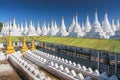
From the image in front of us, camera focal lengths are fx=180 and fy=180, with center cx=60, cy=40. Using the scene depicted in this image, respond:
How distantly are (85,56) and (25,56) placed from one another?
11.4 metres

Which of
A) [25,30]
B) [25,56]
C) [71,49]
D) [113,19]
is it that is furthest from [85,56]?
[25,30]

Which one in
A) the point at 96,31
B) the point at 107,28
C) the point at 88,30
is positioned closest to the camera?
the point at 96,31

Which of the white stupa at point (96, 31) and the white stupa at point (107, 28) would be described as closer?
the white stupa at point (96, 31)

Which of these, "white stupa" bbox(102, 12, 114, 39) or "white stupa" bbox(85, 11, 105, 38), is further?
"white stupa" bbox(102, 12, 114, 39)

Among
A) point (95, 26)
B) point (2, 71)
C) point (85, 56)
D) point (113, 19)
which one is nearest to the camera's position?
point (2, 71)

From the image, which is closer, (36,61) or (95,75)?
(95,75)

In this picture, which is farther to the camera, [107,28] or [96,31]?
[107,28]

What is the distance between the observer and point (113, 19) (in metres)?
48.9

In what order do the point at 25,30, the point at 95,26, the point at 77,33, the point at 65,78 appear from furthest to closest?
the point at 25,30 < the point at 77,33 < the point at 95,26 < the point at 65,78

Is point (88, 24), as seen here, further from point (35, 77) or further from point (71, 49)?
point (35, 77)

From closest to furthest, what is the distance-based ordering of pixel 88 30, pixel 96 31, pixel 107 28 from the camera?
1. pixel 96 31
2. pixel 107 28
3. pixel 88 30

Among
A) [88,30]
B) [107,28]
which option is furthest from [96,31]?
[88,30]

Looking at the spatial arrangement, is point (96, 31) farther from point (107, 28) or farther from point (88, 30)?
point (88, 30)

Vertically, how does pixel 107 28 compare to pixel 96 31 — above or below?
above
